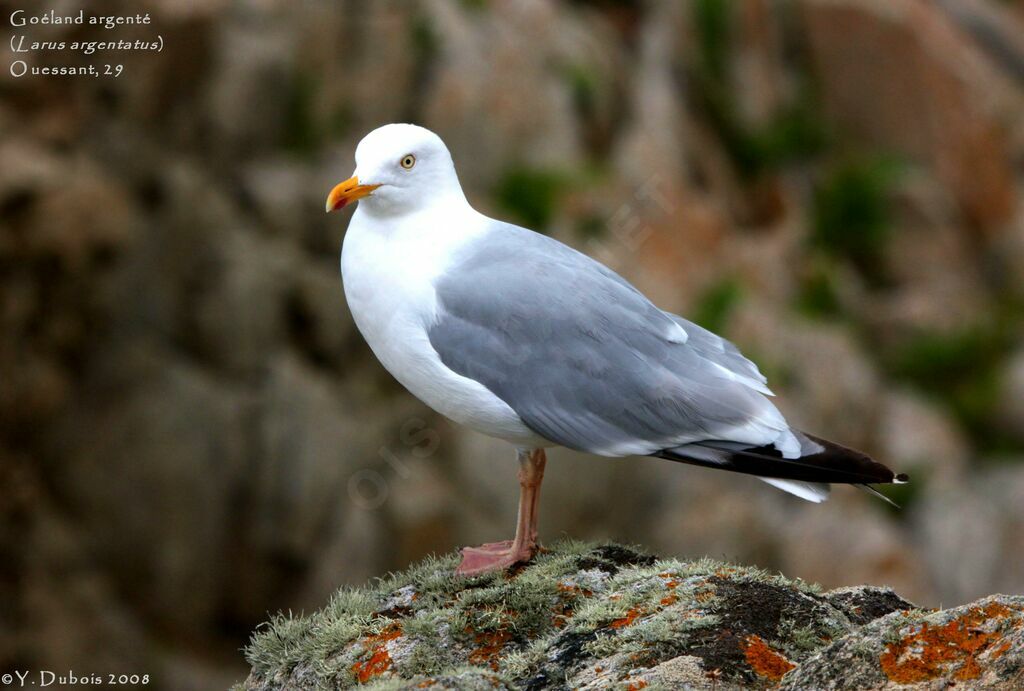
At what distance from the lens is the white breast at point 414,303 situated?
5.50 m

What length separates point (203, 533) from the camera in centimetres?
1280

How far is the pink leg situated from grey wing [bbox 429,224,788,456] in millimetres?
436

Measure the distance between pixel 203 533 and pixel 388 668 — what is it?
8373 millimetres

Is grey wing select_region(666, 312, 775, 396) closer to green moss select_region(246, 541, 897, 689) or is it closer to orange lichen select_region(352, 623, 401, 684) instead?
green moss select_region(246, 541, 897, 689)

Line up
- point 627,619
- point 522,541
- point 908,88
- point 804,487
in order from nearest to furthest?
1. point 627,619
2. point 804,487
3. point 522,541
4. point 908,88

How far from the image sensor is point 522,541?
225 inches

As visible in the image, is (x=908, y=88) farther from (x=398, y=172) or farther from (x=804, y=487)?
(x=804, y=487)

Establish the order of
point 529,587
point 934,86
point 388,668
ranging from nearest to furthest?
point 388,668
point 529,587
point 934,86

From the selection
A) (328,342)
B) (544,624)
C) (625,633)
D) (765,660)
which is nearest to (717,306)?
(328,342)

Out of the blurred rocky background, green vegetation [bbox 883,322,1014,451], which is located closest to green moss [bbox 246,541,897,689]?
the blurred rocky background

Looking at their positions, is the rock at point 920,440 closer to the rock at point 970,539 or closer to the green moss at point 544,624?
the rock at point 970,539

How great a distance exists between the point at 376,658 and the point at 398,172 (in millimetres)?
2099

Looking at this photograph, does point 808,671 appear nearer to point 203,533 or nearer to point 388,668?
point 388,668

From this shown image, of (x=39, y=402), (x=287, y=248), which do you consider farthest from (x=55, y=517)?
(x=287, y=248)
